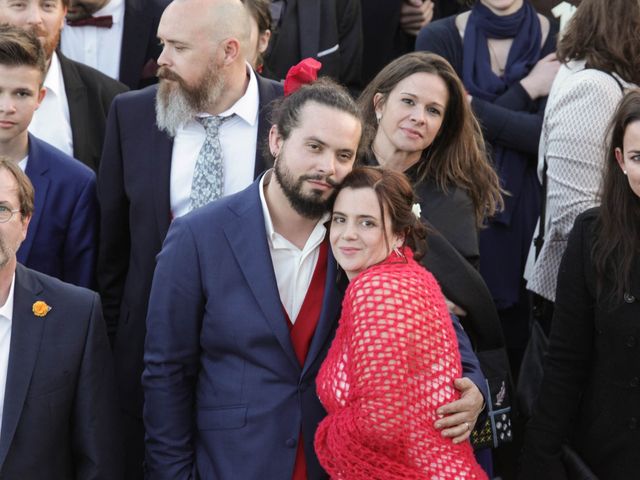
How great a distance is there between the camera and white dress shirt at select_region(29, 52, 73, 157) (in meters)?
5.28

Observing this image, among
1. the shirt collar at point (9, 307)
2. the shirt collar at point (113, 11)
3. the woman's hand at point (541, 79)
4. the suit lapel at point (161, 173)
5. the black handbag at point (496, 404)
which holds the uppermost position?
the woman's hand at point (541, 79)

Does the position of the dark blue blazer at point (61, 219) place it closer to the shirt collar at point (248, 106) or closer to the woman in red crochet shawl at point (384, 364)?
the shirt collar at point (248, 106)

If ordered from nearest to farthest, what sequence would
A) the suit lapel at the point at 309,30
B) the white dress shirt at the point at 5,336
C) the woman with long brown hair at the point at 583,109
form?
the white dress shirt at the point at 5,336, the woman with long brown hair at the point at 583,109, the suit lapel at the point at 309,30

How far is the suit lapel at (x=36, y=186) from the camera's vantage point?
4.65 m

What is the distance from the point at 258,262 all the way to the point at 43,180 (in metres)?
1.24

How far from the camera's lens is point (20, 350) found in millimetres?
3799

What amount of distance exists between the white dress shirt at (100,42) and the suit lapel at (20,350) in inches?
91.3

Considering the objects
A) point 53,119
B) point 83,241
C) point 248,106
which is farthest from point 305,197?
point 53,119

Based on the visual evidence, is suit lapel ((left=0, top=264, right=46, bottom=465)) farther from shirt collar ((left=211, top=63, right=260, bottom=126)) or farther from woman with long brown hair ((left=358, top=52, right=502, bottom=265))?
woman with long brown hair ((left=358, top=52, right=502, bottom=265))

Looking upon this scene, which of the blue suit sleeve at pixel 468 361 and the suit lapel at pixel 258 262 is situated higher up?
the suit lapel at pixel 258 262

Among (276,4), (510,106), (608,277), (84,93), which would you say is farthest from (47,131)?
(608,277)

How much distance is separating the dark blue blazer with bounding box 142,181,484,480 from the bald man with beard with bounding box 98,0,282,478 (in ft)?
2.27

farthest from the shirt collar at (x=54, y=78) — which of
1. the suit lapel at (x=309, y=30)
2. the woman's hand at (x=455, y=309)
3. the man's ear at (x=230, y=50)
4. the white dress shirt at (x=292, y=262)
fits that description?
the woman's hand at (x=455, y=309)

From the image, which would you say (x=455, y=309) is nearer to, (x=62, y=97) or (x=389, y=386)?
(x=389, y=386)
